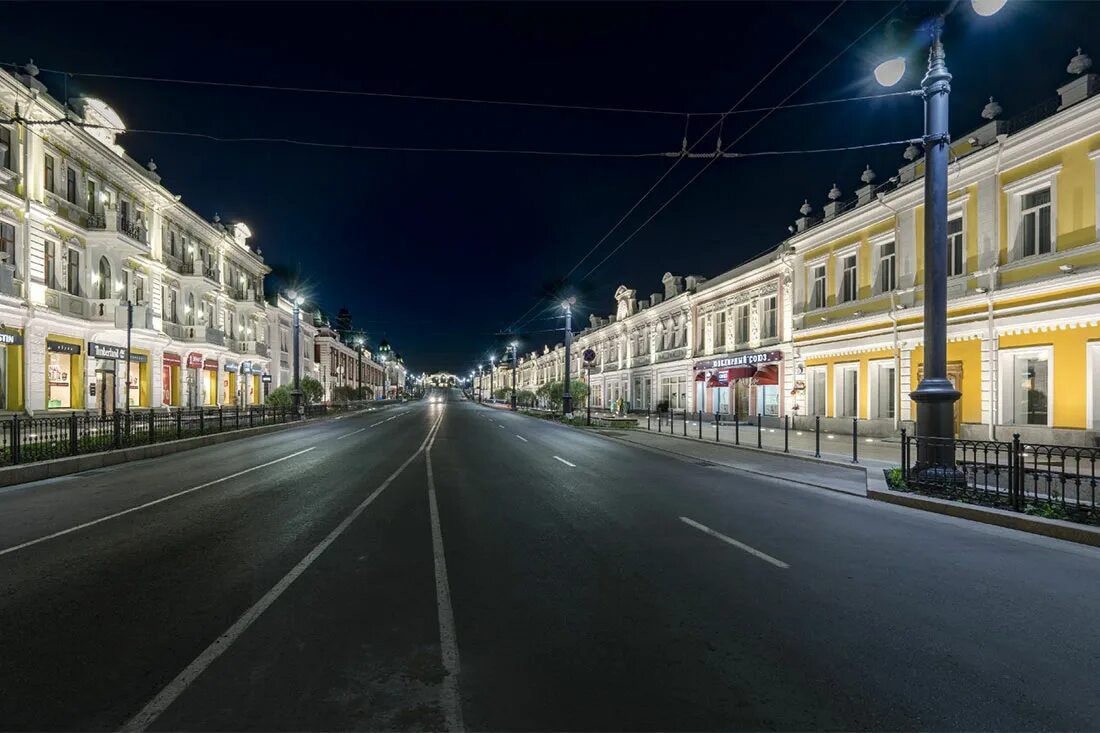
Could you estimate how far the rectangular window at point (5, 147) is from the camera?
21406 mm

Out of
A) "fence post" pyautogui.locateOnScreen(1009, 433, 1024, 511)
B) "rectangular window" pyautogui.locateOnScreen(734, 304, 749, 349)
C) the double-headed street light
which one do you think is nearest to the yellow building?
"rectangular window" pyautogui.locateOnScreen(734, 304, 749, 349)

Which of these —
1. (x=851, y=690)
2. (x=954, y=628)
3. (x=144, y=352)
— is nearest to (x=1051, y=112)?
(x=954, y=628)

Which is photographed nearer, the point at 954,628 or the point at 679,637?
the point at 679,637

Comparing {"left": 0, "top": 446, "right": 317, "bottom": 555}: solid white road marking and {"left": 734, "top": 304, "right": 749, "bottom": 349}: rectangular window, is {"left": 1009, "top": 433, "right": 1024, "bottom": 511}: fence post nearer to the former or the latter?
{"left": 0, "top": 446, "right": 317, "bottom": 555}: solid white road marking

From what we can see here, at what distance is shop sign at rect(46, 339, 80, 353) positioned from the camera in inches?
926

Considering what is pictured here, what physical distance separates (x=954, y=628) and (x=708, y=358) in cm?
3386

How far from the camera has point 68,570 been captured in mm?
5855

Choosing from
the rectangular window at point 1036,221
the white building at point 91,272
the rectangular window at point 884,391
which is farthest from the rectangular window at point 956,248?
the white building at point 91,272

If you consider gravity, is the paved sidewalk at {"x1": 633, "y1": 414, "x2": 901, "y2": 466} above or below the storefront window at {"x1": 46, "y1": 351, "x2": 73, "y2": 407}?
below

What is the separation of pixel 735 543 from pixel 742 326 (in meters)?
29.2

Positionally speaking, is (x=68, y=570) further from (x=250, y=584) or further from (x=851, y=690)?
(x=851, y=690)

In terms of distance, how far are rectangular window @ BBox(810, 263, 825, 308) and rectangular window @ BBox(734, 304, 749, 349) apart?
6.10 m

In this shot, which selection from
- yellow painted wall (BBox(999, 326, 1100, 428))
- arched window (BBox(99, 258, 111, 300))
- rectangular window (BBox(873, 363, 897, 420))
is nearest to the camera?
yellow painted wall (BBox(999, 326, 1100, 428))

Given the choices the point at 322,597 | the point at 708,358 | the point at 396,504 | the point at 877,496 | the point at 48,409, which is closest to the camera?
the point at 322,597
